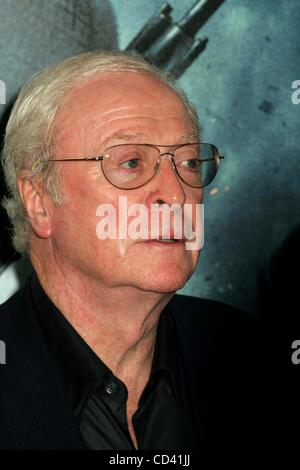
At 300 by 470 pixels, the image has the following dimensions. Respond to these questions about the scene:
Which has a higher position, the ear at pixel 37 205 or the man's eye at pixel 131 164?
the man's eye at pixel 131 164

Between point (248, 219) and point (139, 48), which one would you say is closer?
point (139, 48)

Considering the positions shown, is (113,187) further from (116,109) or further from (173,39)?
(173,39)

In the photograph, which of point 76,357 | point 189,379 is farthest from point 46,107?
point 189,379

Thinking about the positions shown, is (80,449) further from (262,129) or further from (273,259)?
(262,129)

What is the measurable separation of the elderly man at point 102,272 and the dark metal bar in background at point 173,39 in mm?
311

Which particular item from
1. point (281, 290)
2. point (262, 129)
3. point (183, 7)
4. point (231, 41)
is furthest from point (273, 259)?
point (183, 7)

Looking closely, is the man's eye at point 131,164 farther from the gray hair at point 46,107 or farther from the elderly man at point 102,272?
the gray hair at point 46,107

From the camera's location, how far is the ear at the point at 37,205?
138cm

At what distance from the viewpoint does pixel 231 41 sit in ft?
5.89

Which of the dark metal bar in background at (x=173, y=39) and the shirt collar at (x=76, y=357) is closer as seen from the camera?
the shirt collar at (x=76, y=357)

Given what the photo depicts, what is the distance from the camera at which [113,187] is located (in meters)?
1.28

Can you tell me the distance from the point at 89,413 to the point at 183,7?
1.07 meters

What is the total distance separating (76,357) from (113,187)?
0.34 meters

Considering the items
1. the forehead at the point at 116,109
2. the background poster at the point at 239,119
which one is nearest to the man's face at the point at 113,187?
the forehead at the point at 116,109
